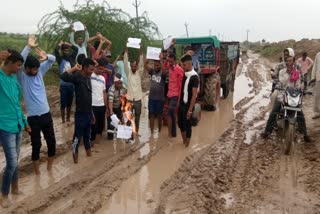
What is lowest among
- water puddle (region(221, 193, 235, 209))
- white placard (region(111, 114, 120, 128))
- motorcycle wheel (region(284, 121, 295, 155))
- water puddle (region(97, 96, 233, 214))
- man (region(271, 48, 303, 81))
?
water puddle (region(221, 193, 235, 209))

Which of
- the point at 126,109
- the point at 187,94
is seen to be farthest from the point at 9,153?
the point at 187,94

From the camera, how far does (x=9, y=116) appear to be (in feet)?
15.3

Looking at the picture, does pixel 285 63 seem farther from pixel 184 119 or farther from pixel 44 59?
pixel 44 59

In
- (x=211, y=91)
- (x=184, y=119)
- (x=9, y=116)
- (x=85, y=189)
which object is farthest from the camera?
(x=211, y=91)

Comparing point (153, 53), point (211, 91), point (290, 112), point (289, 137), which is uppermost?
point (153, 53)

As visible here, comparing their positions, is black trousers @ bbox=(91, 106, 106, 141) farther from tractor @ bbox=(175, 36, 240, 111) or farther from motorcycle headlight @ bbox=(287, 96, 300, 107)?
tractor @ bbox=(175, 36, 240, 111)

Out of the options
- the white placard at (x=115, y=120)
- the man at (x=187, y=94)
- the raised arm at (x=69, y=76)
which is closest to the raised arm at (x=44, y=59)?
the raised arm at (x=69, y=76)

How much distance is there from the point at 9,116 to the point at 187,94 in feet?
11.2

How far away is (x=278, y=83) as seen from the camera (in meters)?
7.58

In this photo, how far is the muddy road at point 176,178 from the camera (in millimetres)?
4719

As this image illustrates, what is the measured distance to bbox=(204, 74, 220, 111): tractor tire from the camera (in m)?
10.7

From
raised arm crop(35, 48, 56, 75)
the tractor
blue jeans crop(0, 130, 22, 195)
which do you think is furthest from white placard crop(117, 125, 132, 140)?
→ the tractor

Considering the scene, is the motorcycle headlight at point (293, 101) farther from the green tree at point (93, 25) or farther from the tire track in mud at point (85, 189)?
the green tree at point (93, 25)

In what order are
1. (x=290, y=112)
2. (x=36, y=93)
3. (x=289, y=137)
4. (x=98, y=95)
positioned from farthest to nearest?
(x=290, y=112) < (x=98, y=95) < (x=289, y=137) < (x=36, y=93)
